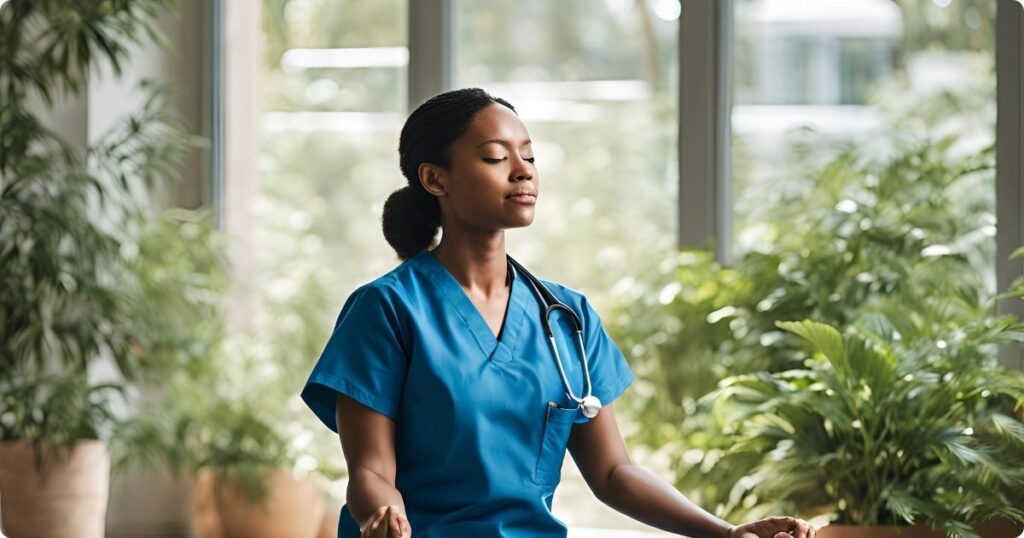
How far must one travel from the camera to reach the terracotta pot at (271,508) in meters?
3.60

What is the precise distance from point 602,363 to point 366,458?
1.36 ft

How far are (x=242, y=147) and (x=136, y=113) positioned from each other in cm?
33

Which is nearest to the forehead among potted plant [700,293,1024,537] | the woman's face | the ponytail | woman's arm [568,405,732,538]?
the woman's face

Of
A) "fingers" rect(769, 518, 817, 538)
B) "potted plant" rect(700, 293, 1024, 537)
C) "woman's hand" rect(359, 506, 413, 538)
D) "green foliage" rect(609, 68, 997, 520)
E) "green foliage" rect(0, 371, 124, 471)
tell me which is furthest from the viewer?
"green foliage" rect(0, 371, 124, 471)

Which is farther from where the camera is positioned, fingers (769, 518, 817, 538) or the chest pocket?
the chest pocket

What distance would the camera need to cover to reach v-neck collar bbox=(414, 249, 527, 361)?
169 cm

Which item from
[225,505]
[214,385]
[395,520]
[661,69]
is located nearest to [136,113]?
[214,385]

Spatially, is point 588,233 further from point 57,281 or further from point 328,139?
point 57,281

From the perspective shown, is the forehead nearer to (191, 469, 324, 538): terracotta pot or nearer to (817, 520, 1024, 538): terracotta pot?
(817, 520, 1024, 538): terracotta pot

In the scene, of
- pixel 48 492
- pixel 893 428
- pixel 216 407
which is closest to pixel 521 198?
pixel 893 428

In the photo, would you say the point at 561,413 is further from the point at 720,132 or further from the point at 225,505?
the point at 225,505

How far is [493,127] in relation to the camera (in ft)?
5.52

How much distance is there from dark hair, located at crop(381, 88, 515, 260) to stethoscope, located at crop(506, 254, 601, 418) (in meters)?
0.14

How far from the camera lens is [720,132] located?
11.0 ft
